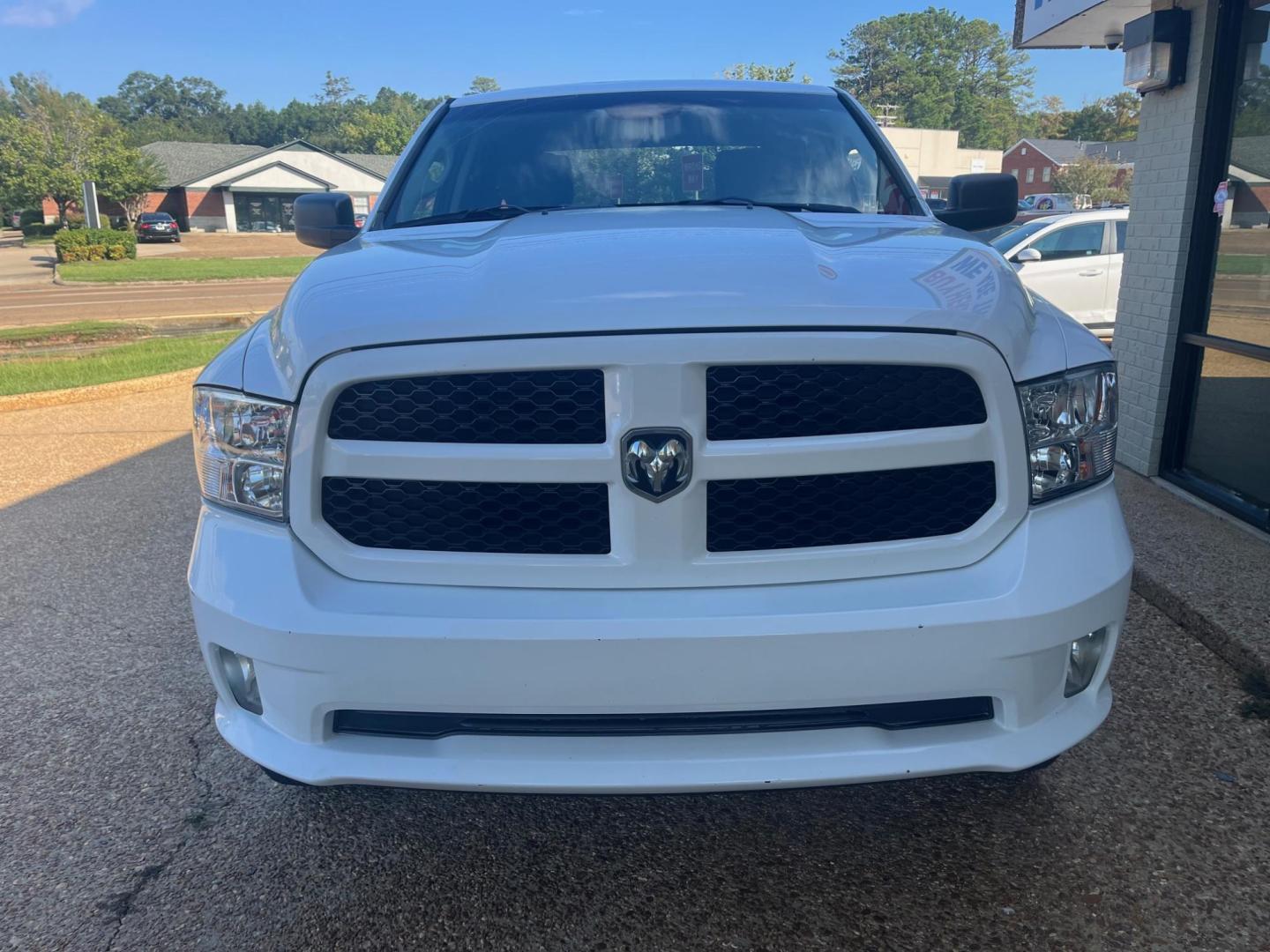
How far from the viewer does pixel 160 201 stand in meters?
68.2

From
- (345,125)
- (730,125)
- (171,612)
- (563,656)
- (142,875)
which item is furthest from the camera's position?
(345,125)

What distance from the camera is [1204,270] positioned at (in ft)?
17.2

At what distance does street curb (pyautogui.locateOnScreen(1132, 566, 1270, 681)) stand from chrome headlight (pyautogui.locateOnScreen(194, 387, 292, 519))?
302 cm

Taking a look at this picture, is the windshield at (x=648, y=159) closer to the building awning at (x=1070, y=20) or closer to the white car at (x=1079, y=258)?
the building awning at (x=1070, y=20)

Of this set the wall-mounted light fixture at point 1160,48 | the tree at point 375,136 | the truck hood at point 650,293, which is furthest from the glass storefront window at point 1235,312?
the tree at point 375,136

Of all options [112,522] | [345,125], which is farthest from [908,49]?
[112,522]

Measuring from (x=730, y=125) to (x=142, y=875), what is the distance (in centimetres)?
288

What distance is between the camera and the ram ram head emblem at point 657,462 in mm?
1870

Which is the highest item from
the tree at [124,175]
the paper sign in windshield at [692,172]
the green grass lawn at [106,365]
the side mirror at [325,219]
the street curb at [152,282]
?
the tree at [124,175]

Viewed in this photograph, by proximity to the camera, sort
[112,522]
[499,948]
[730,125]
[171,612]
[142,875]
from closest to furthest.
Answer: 1. [499,948]
2. [142,875]
3. [730,125]
4. [171,612]
5. [112,522]

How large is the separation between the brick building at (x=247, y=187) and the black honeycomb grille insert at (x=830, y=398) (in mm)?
67683

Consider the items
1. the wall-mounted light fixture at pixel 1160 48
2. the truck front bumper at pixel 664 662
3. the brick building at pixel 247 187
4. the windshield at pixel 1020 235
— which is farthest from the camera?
the brick building at pixel 247 187

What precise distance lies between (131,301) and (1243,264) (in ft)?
74.7

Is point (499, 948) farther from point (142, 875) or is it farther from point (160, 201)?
point (160, 201)
